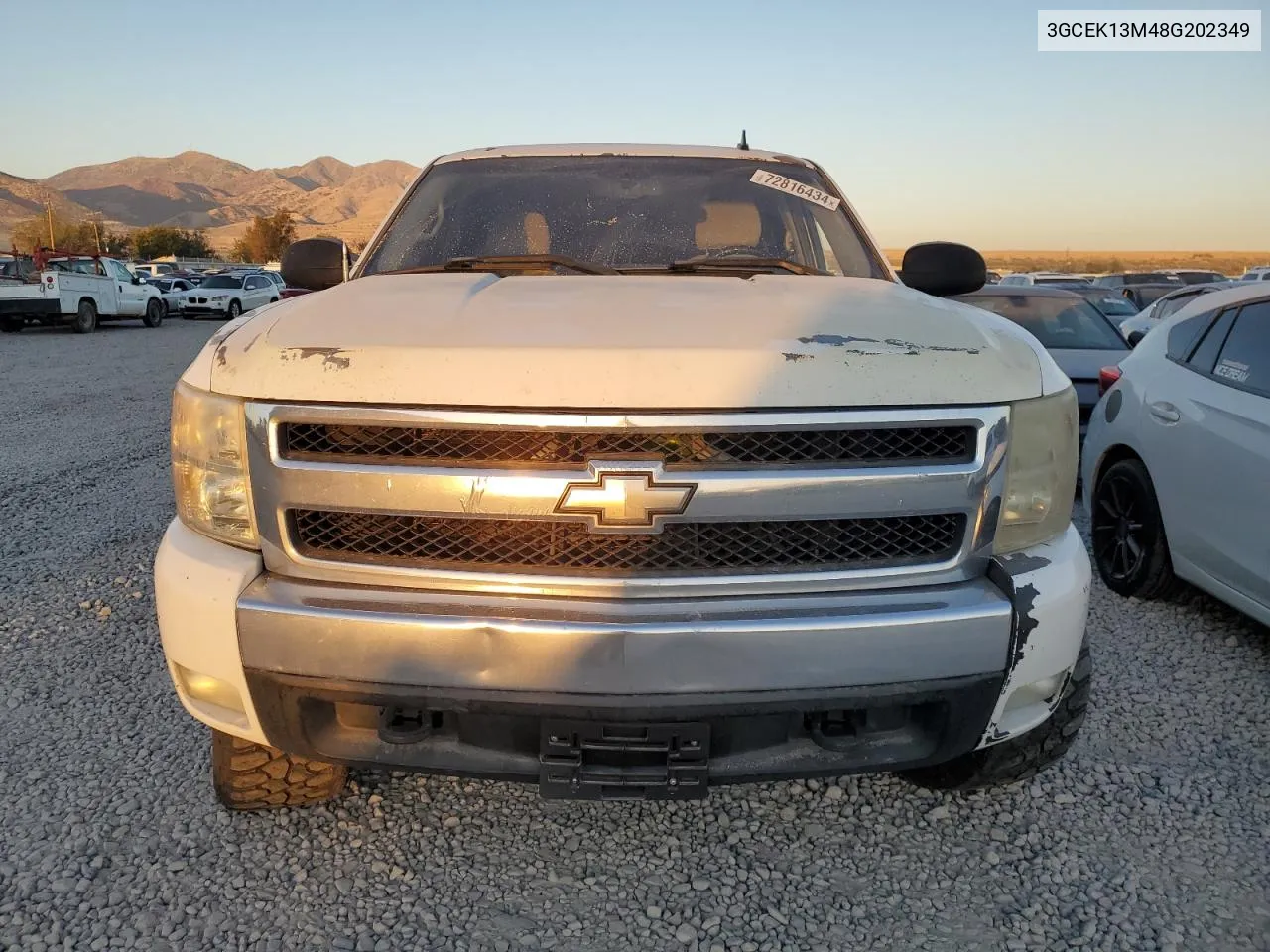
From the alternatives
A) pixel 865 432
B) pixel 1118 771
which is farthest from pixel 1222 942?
pixel 865 432

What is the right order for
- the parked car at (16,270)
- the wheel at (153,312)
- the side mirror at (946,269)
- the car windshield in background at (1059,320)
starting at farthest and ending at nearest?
the wheel at (153,312) < the parked car at (16,270) < the car windshield in background at (1059,320) < the side mirror at (946,269)

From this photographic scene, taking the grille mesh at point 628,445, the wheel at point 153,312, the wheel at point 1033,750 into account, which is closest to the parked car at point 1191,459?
the wheel at point 1033,750

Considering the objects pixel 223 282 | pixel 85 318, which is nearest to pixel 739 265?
pixel 85 318

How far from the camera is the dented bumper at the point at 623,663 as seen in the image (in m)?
1.90

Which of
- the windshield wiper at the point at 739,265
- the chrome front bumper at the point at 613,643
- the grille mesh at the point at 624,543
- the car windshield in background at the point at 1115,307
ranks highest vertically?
the windshield wiper at the point at 739,265

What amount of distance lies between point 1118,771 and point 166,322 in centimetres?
3113

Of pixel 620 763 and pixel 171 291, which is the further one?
pixel 171 291

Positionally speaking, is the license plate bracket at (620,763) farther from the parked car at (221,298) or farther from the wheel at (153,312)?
the parked car at (221,298)

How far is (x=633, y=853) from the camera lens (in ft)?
8.17

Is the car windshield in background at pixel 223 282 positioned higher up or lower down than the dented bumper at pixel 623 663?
lower down

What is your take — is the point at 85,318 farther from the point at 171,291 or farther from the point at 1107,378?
the point at 1107,378

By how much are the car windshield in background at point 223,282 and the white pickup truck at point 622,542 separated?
1232 inches

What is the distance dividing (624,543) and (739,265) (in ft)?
4.43

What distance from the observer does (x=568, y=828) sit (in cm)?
258
